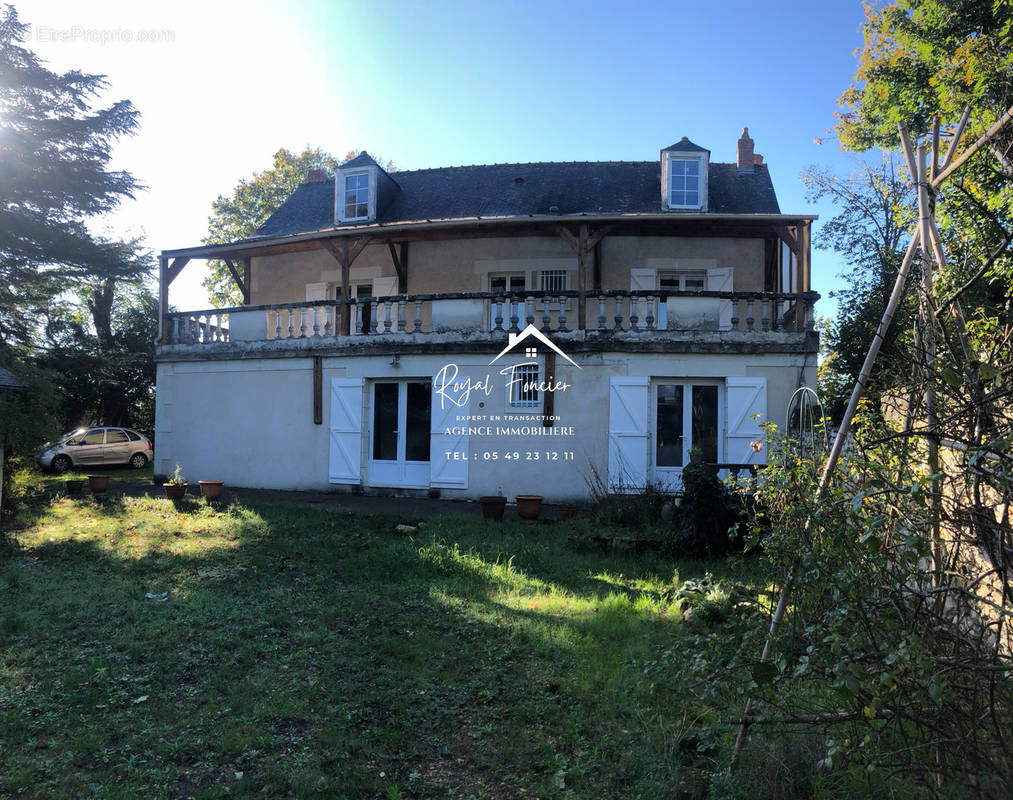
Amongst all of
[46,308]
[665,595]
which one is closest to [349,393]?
[665,595]

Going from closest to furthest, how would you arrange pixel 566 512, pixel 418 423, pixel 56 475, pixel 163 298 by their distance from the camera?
pixel 566 512 < pixel 418 423 < pixel 163 298 < pixel 56 475

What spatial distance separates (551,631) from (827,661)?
2.71m

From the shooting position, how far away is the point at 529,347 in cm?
1030

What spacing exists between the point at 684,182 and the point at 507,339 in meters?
5.20

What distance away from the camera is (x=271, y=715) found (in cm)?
326

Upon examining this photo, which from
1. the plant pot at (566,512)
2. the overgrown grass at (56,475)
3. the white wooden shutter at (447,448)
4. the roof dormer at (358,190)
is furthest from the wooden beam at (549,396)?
the overgrown grass at (56,475)

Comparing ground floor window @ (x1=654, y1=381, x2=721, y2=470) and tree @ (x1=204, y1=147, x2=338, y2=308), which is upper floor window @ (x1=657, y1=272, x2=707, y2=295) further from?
tree @ (x1=204, y1=147, x2=338, y2=308)

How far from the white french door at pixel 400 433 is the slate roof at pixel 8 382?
516 cm

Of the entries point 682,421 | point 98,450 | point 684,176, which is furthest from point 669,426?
point 98,450

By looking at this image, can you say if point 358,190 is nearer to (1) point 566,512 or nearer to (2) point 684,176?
(2) point 684,176

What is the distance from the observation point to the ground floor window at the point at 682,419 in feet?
32.9

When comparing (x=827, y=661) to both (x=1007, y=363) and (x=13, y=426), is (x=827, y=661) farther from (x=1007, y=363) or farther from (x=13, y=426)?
(x=13, y=426)

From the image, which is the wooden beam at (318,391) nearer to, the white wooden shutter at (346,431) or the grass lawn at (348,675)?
the white wooden shutter at (346,431)

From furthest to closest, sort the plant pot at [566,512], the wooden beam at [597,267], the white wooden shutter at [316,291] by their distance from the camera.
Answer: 1. the white wooden shutter at [316,291]
2. the wooden beam at [597,267]
3. the plant pot at [566,512]
